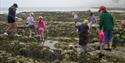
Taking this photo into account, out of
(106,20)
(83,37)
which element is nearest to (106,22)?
(106,20)

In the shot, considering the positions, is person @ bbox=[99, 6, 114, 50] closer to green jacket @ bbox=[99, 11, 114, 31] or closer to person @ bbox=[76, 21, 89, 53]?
green jacket @ bbox=[99, 11, 114, 31]

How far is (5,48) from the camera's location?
22.7m

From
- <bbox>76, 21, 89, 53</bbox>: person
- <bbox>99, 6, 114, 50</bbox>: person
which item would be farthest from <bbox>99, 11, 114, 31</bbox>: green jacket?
<bbox>76, 21, 89, 53</bbox>: person

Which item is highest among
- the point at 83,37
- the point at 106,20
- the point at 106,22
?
the point at 106,20

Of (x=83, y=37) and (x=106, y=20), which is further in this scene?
(x=106, y=20)

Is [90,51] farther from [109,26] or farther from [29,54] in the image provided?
[29,54]

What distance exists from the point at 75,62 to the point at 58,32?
17.3 meters

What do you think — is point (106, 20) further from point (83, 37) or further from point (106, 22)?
point (83, 37)

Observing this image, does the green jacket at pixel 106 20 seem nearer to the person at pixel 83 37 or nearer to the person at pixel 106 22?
the person at pixel 106 22

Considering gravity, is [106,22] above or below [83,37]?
above

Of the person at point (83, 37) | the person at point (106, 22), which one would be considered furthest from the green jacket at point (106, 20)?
the person at point (83, 37)

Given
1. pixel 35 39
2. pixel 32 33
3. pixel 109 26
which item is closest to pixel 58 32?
pixel 32 33

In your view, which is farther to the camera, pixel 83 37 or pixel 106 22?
pixel 106 22

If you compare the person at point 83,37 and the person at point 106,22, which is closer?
the person at point 83,37
